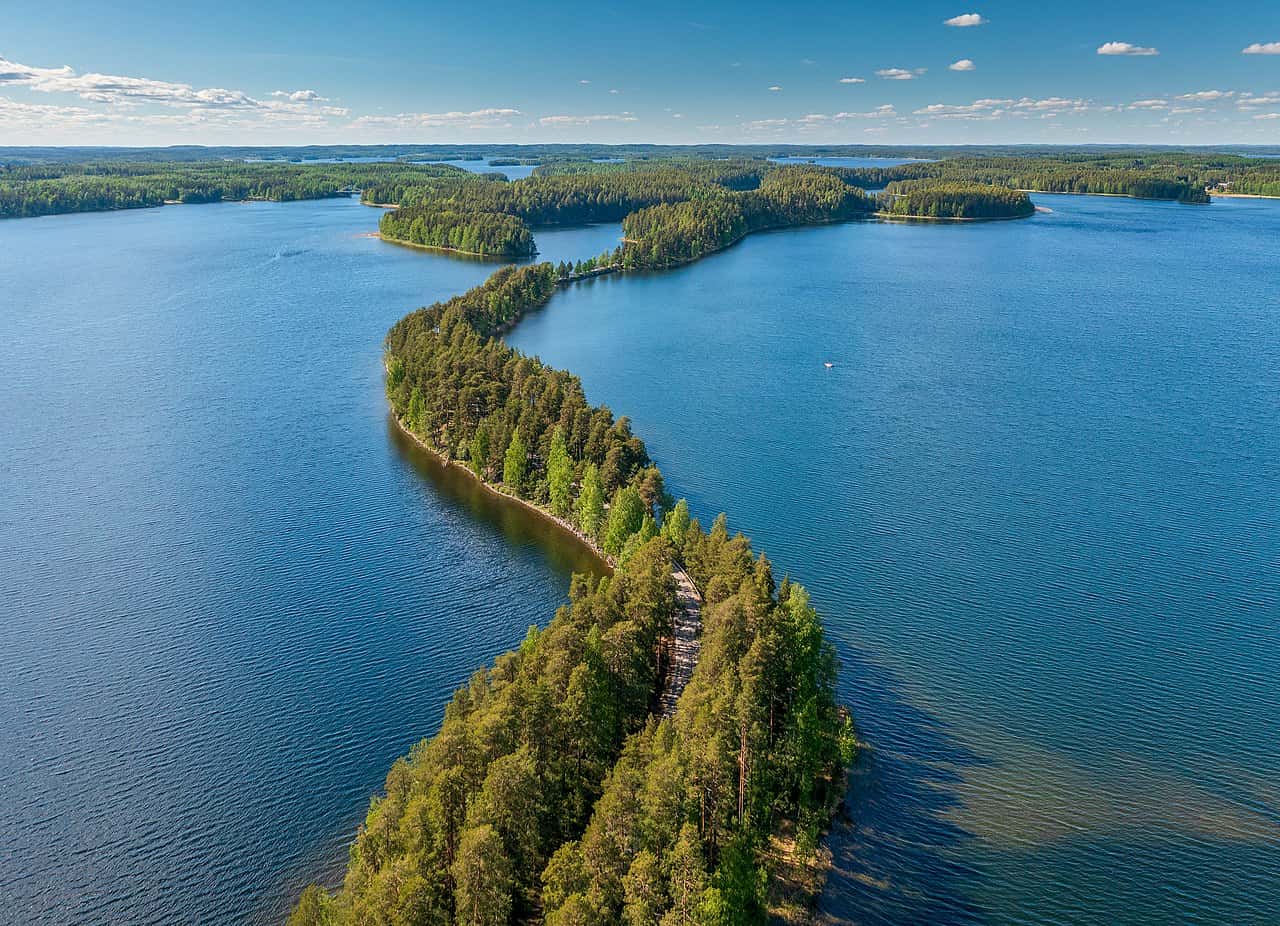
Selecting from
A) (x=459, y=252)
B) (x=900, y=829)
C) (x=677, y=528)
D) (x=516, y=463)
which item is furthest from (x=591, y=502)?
(x=459, y=252)

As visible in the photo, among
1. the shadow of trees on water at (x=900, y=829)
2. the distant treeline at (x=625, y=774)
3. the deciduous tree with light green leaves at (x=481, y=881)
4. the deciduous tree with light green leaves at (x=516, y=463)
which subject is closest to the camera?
the deciduous tree with light green leaves at (x=481, y=881)

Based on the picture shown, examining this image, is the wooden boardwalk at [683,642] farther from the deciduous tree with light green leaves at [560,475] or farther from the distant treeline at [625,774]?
the deciduous tree with light green leaves at [560,475]

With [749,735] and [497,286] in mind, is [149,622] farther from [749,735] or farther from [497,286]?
[497,286]

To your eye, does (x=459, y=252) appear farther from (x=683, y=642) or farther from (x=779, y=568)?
(x=683, y=642)

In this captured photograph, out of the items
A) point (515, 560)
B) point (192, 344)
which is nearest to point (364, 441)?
point (515, 560)

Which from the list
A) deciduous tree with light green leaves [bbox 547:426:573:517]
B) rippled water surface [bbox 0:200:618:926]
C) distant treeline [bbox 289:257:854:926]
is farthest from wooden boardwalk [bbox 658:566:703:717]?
deciduous tree with light green leaves [bbox 547:426:573:517]

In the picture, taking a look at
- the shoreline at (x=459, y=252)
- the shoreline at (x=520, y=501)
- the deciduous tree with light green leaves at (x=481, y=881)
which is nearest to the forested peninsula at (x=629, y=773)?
the deciduous tree with light green leaves at (x=481, y=881)
